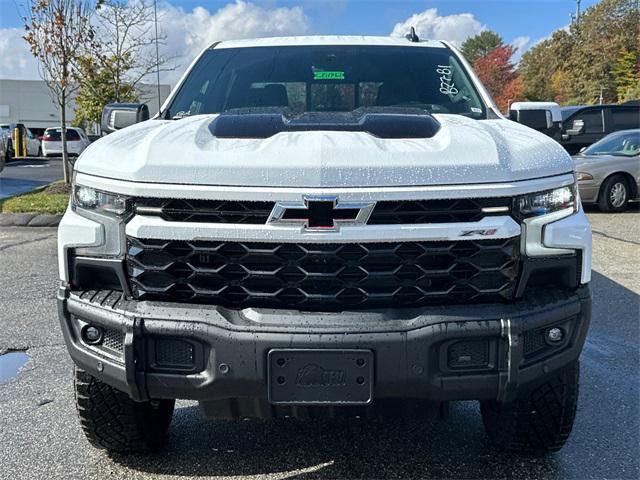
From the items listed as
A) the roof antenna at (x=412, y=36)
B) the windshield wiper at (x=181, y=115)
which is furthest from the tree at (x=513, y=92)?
the windshield wiper at (x=181, y=115)

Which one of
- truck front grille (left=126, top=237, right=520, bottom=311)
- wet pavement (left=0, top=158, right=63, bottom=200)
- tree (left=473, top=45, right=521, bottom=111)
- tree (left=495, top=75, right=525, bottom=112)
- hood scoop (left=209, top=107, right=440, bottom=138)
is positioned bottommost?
wet pavement (left=0, top=158, right=63, bottom=200)

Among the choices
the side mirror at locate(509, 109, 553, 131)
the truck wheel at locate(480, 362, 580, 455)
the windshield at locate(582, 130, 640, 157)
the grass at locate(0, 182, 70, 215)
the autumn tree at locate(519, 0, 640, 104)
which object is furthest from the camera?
the autumn tree at locate(519, 0, 640, 104)

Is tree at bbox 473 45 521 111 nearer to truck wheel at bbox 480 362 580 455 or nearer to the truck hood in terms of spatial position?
truck wheel at bbox 480 362 580 455

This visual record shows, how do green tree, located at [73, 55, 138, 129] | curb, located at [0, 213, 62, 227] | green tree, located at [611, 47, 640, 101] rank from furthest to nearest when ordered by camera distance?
1. green tree, located at [611, 47, 640, 101]
2. green tree, located at [73, 55, 138, 129]
3. curb, located at [0, 213, 62, 227]

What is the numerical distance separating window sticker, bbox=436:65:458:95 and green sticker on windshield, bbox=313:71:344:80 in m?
0.59

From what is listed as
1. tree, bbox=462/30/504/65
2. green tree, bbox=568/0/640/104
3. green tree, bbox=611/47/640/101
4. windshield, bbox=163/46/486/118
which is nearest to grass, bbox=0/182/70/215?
windshield, bbox=163/46/486/118

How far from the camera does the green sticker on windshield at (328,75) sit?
3770mm

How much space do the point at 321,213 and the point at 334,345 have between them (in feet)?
1.50

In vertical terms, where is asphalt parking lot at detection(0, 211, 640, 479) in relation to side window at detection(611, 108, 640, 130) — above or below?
below

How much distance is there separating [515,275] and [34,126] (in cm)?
6239

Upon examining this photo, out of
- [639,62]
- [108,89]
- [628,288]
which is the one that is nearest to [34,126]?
[108,89]

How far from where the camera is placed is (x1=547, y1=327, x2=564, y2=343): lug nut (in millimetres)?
2371

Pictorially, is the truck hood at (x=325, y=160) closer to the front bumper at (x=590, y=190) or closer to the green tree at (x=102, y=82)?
the front bumper at (x=590, y=190)

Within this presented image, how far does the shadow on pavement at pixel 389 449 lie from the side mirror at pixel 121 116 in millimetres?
1660
